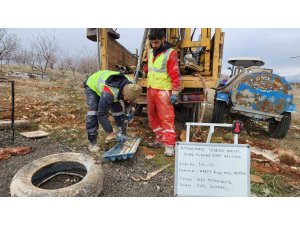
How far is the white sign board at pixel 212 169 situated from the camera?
6.29 ft

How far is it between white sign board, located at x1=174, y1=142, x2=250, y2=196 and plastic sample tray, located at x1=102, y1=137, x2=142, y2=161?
4.24ft

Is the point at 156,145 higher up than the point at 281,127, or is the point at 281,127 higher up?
the point at 281,127

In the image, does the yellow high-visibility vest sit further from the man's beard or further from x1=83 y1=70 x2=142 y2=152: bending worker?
x1=83 y1=70 x2=142 y2=152: bending worker

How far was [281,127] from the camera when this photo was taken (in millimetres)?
4930

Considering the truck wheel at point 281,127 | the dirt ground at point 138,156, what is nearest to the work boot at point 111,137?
the dirt ground at point 138,156

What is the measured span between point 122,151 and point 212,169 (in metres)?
1.63

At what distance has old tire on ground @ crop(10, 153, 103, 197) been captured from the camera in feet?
6.80

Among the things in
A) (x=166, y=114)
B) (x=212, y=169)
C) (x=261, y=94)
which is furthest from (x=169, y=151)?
(x=261, y=94)

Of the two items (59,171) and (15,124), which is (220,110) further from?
(15,124)

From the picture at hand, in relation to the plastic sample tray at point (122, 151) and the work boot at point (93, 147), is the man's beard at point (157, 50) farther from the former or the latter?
the work boot at point (93, 147)

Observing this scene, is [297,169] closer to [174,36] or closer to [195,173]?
[195,173]

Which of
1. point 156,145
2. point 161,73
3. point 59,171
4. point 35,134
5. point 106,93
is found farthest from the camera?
point 35,134

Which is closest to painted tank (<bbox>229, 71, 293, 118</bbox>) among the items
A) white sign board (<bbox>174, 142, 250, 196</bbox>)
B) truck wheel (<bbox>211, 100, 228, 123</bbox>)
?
truck wheel (<bbox>211, 100, 228, 123</bbox>)

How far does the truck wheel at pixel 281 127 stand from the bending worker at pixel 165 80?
280 cm
